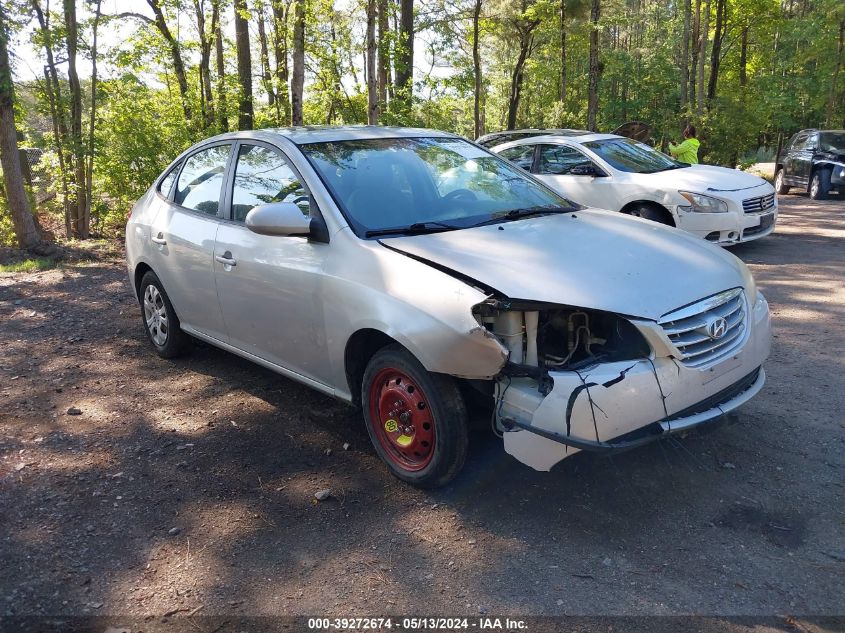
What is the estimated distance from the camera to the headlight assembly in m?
8.85

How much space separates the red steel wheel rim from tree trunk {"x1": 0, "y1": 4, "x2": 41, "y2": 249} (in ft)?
35.0

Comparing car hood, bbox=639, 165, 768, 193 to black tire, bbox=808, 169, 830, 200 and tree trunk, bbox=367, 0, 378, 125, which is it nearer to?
tree trunk, bbox=367, 0, 378, 125

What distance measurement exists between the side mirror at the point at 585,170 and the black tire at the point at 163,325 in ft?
20.3

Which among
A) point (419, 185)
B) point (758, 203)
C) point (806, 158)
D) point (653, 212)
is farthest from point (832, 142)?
point (419, 185)

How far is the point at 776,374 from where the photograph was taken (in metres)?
4.98

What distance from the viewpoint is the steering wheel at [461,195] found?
4.28m

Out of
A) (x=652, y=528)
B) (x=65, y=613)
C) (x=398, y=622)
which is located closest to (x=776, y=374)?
(x=652, y=528)

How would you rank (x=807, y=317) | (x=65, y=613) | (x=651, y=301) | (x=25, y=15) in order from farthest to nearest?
(x=25, y=15), (x=807, y=317), (x=651, y=301), (x=65, y=613)

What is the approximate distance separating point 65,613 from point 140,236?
11.7 ft

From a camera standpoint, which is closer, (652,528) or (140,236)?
(652,528)

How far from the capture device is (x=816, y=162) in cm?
1642

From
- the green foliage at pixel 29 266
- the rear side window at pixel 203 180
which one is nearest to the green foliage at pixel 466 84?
the green foliage at pixel 29 266

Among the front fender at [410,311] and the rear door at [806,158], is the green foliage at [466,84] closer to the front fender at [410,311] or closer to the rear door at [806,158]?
the rear door at [806,158]

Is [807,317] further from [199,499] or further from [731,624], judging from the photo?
[199,499]
